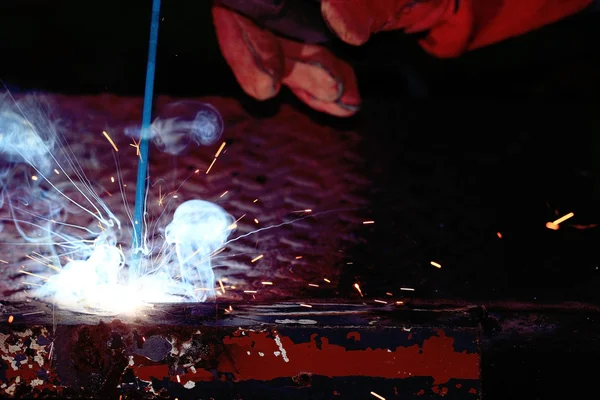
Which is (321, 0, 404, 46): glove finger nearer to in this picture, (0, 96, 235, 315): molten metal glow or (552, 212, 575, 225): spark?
(0, 96, 235, 315): molten metal glow

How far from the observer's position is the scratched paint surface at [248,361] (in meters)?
1.20

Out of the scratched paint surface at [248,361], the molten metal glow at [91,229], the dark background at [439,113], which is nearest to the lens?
the scratched paint surface at [248,361]

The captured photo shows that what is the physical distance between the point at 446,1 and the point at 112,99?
1.07 m

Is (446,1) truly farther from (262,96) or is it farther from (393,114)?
(262,96)

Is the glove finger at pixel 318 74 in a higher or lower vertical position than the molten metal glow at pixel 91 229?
higher

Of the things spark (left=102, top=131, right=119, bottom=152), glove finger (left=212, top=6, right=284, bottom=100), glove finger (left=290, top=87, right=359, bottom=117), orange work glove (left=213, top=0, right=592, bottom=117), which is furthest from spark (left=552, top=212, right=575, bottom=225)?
spark (left=102, top=131, right=119, bottom=152)

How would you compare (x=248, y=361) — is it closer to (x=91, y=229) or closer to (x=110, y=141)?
(x=91, y=229)

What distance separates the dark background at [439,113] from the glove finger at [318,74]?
5 cm

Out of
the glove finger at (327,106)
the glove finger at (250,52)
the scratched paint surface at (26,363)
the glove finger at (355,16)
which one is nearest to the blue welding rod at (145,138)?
the glove finger at (250,52)

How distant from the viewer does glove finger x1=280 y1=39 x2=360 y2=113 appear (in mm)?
1456

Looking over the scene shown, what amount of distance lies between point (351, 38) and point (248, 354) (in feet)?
2.99

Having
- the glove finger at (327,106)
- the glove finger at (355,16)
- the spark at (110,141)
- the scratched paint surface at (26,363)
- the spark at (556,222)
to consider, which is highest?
the glove finger at (355,16)

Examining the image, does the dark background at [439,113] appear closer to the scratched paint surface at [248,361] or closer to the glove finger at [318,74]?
the glove finger at [318,74]

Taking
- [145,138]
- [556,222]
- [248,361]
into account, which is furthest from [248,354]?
[556,222]
